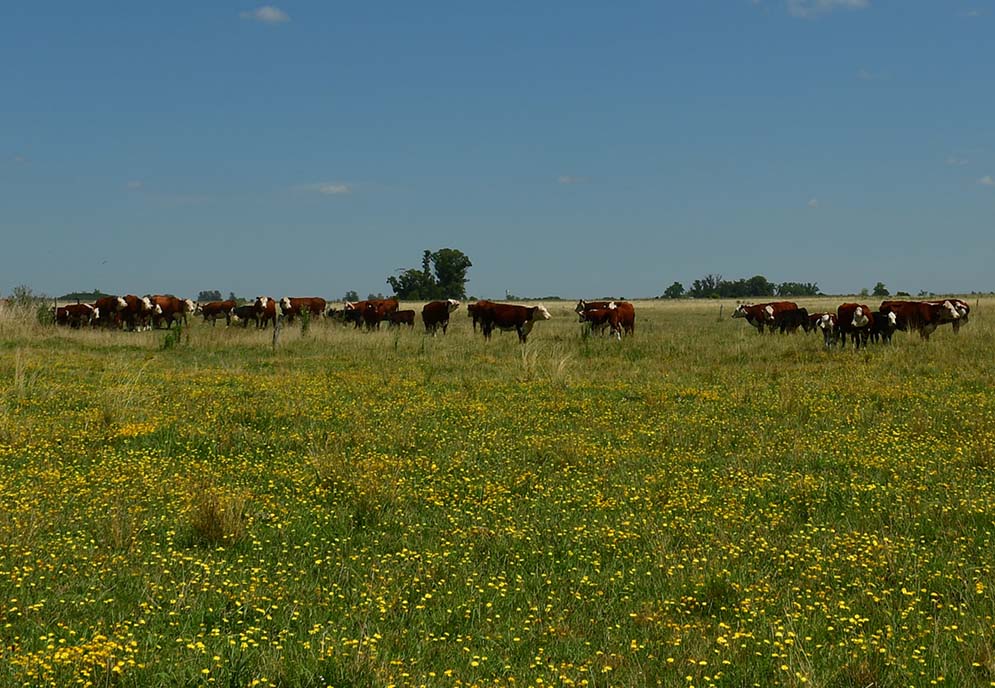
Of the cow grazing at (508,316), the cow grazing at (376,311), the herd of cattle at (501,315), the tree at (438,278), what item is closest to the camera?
the herd of cattle at (501,315)

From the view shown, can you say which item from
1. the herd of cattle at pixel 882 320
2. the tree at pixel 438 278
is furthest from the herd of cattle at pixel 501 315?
the tree at pixel 438 278

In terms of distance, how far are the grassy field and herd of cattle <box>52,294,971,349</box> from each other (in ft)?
46.0

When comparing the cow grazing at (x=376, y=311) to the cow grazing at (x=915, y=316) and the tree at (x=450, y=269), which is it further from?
the tree at (x=450, y=269)

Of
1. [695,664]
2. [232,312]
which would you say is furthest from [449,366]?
[232,312]

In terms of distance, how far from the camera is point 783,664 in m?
5.18

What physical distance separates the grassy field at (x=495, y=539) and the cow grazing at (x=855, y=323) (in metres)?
13.3

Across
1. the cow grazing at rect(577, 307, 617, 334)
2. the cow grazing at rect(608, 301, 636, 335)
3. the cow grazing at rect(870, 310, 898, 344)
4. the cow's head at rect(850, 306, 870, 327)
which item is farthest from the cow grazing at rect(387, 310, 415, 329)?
the cow grazing at rect(870, 310, 898, 344)

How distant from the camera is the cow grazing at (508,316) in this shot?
36.9 m

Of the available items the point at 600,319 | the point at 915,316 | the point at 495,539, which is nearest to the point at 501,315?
the point at 600,319

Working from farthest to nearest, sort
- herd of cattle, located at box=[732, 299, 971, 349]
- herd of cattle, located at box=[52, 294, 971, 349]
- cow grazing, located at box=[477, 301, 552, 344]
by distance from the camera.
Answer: cow grazing, located at box=[477, 301, 552, 344] < herd of cattle, located at box=[52, 294, 971, 349] < herd of cattle, located at box=[732, 299, 971, 349]

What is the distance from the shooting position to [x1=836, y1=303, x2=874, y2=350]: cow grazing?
97.0 feet

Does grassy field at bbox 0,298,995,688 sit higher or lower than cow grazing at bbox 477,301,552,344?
lower

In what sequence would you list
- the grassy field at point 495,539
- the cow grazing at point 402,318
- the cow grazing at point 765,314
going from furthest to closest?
1. the cow grazing at point 402,318
2. the cow grazing at point 765,314
3. the grassy field at point 495,539

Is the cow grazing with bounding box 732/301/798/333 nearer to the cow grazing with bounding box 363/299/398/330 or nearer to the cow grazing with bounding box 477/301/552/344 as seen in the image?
the cow grazing with bounding box 477/301/552/344
